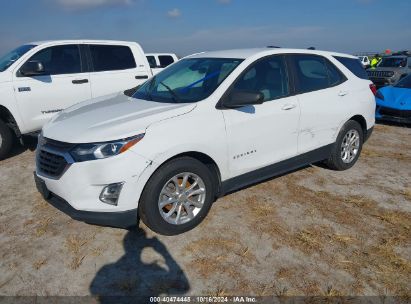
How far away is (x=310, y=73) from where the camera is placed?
440 centimetres

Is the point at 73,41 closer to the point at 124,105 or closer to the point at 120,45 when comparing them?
the point at 120,45

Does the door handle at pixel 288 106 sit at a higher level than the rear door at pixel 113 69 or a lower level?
lower

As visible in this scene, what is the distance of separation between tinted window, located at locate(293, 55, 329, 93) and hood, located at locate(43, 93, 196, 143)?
162 centimetres

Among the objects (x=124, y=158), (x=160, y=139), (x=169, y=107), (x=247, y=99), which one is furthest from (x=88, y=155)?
(x=247, y=99)

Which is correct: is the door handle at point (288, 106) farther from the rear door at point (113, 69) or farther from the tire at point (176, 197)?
the rear door at point (113, 69)

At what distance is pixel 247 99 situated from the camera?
3342mm

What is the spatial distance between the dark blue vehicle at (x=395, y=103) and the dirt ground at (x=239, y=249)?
12.5 ft

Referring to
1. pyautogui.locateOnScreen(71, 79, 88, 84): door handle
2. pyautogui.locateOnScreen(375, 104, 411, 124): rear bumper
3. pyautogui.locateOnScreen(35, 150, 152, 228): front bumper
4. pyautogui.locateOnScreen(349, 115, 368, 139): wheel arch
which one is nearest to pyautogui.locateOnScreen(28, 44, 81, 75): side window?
pyautogui.locateOnScreen(71, 79, 88, 84): door handle

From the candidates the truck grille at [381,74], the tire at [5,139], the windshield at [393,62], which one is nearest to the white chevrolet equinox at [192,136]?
the tire at [5,139]

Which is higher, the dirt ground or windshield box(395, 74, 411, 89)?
windshield box(395, 74, 411, 89)

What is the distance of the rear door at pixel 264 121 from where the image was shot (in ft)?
11.6

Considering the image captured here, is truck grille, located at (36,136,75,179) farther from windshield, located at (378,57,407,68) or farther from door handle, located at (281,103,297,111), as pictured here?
windshield, located at (378,57,407,68)

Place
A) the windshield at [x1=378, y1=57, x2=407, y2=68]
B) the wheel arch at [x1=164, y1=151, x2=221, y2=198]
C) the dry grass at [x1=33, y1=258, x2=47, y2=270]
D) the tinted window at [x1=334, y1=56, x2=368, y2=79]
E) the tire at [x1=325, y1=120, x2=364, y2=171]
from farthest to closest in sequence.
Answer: the windshield at [x1=378, y1=57, x2=407, y2=68]
the tinted window at [x1=334, y1=56, x2=368, y2=79]
the tire at [x1=325, y1=120, x2=364, y2=171]
the wheel arch at [x1=164, y1=151, x2=221, y2=198]
the dry grass at [x1=33, y1=258, x2=47, y2=270]

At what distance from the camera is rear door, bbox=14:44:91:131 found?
5629mm
